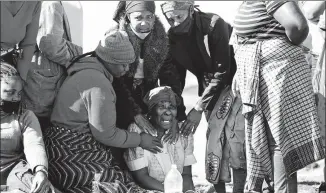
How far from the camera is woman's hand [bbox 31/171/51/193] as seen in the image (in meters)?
4.64

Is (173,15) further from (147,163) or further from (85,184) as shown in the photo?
(85,184)

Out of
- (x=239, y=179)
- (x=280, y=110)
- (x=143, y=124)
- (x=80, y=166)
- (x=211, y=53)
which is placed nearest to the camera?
(x=280, y=110)

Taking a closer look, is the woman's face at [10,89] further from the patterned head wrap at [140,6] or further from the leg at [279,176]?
the leg at [279,176]

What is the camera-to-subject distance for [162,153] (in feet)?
18.3

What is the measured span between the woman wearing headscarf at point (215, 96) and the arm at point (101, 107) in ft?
2.57

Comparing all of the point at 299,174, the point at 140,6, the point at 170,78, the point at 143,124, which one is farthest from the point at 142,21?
the point at 299,174

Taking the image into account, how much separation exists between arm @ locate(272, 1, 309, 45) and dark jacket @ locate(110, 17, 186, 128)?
1301 mm

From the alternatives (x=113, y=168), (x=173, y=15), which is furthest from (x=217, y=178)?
(x=173, y=15)

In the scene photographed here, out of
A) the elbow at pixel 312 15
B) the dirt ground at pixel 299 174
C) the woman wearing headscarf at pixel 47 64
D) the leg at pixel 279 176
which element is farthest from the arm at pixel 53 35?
the elbow at pixel 312 15

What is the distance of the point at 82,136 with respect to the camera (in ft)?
17.2

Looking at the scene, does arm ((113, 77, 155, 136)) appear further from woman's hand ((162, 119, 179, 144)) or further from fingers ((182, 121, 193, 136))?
fingers ((182, 121, 193, 136))

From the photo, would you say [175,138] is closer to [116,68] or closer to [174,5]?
[116,68]

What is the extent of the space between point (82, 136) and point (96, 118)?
18cm

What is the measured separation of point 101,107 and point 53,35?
0.69m
